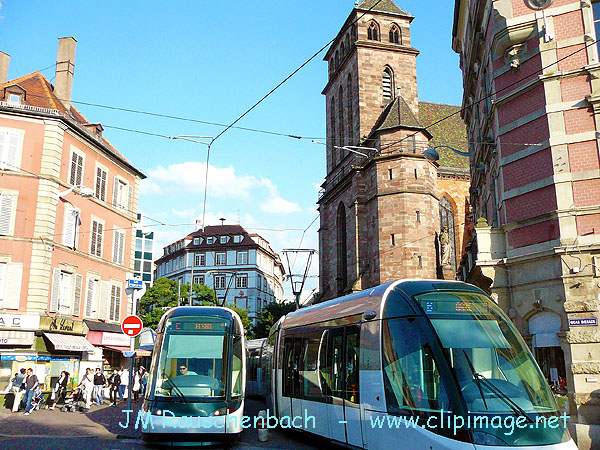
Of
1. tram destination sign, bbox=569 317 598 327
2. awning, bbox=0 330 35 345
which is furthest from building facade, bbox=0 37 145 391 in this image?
tram destination sign, bbox=569 317 598 327

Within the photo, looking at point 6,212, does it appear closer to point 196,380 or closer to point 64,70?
point 64,70

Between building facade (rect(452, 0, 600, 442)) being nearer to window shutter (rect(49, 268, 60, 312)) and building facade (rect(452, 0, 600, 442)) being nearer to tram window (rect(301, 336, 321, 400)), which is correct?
tram window (rect(301, 336, 321, 400))

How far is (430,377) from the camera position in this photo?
7.49 metres

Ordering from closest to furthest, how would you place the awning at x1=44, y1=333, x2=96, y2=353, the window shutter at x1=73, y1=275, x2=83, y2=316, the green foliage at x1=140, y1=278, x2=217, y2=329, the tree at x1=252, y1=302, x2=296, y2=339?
1. the awning at x1=44, y1=333, x2=96, y2=353
2. the window shutter at x1=73, y1=275, x2=83, y2=316
3. the green foliage at x1=140, y1=278, x2=217, y2=329
4. the tree at x1=252, y1=302, x2=296, y2=339

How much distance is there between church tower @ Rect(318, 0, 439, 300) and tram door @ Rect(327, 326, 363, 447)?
20.1 meters

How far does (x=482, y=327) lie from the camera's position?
25.7ft

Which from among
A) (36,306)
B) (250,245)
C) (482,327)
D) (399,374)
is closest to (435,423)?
(399,374)

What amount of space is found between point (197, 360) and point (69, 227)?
16.5 m

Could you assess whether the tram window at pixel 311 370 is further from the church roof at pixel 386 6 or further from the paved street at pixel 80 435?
the church roof at pixel 386 6

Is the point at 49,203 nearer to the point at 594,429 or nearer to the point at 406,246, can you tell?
the point at 406,246

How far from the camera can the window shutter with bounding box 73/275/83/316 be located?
1000 inches

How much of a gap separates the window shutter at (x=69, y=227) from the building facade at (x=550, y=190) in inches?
692

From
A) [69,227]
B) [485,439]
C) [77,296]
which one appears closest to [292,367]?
[485,439]

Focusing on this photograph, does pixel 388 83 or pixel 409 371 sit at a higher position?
pixel 388 83
